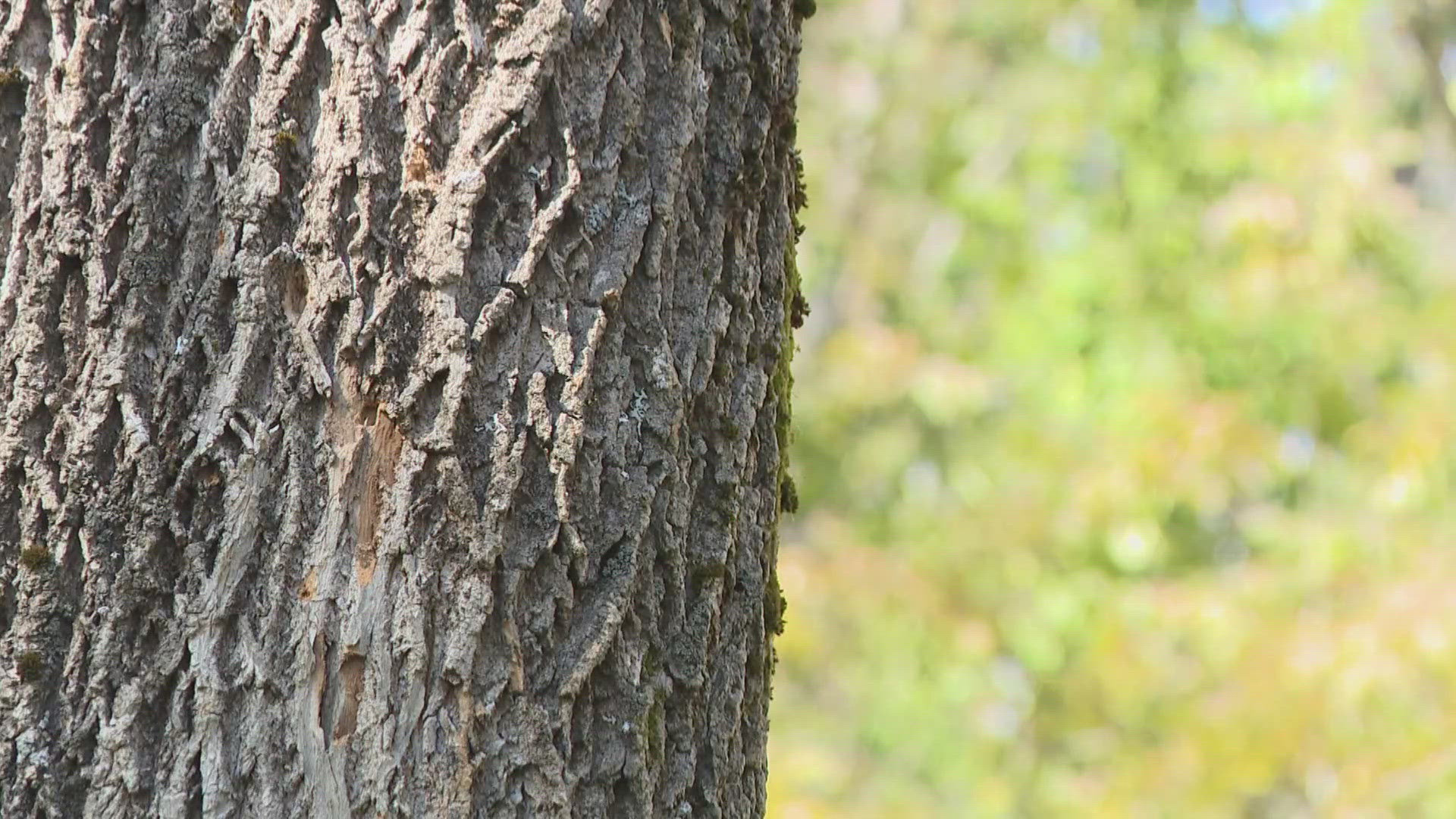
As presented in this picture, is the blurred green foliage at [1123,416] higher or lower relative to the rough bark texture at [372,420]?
higher

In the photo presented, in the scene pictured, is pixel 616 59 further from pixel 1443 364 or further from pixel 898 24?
pixel 898 24

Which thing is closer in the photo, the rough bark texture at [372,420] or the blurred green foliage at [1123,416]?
the rough bark texture at [372,420]

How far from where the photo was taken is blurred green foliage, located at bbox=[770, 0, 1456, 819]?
15.2 feet

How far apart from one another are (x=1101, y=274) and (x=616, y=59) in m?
5.30

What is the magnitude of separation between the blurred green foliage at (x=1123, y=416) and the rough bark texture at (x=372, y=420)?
3566mm

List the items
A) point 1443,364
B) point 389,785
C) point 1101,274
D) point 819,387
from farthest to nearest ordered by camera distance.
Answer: point 819,387 < point 1101,274 < point 1443,364 < point 389,785

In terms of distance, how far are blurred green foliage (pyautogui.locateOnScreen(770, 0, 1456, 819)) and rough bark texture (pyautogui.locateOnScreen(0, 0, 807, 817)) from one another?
11.7 ft

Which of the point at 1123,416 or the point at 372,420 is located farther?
the point at 1123,416

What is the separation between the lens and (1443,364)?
4.61m

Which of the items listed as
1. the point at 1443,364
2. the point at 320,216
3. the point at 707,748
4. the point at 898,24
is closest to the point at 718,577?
the point at 707,748

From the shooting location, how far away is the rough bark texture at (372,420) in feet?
3.26

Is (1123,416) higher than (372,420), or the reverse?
(1123,416)

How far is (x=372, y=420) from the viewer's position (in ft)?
3.34

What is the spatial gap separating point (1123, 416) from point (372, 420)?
477cm
